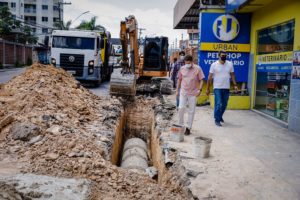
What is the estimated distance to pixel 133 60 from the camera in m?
17.2

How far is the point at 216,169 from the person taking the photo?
19.5 feet

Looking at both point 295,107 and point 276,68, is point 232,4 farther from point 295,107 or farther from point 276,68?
point 295,107

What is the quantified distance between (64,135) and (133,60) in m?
9.51

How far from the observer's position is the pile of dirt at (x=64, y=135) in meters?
5.98

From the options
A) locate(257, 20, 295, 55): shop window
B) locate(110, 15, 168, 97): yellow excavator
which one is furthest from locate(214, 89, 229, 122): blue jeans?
locate(110, 15, 168, 97): yellow excavator

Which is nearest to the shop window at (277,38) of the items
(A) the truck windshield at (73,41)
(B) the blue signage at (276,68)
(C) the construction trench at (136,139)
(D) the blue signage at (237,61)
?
(B) the blue signage at (276,68)

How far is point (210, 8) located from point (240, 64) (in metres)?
2.07

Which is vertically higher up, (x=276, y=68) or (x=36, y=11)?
(x=36, y=11)

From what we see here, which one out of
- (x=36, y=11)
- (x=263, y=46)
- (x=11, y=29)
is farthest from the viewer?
(x=36, y=11)

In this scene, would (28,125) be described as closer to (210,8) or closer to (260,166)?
(260,166)

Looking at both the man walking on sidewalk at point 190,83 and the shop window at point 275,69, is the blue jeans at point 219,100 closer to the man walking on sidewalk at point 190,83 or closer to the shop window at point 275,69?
the man walking on sidewalk at point 190,83

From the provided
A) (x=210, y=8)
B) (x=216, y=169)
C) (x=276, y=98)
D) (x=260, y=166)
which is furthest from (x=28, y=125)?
(x=210, y=8)

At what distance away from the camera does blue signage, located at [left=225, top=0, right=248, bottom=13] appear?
10.6m

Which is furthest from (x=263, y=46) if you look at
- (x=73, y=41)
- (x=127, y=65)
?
(x=73, y=41)
